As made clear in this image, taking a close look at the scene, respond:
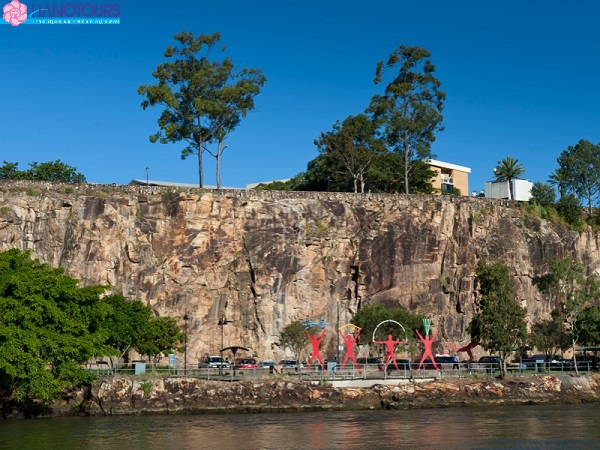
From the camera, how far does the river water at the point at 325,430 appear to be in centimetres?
4909

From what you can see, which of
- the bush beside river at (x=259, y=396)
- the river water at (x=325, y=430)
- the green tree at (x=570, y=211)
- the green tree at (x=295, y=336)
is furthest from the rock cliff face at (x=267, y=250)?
the river water at (x=325, y=430)

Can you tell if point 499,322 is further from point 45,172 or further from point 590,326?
point 45,172

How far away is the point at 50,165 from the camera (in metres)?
121

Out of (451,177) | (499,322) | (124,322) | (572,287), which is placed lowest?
(499,322)

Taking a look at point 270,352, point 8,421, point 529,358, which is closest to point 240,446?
point 8,421

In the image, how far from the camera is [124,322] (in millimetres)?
79375

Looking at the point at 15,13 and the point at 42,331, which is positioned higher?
the point at 15,13

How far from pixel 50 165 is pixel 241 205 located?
119ft

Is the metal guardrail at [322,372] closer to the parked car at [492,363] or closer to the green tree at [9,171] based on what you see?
the parked car at [492,363]

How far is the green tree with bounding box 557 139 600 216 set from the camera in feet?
389

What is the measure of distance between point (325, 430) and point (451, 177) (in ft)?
331

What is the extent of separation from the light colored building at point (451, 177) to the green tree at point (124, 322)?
235 feet

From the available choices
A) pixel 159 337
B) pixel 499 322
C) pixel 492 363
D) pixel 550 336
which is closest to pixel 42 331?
pixel 159 337

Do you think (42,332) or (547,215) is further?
(547,215)
